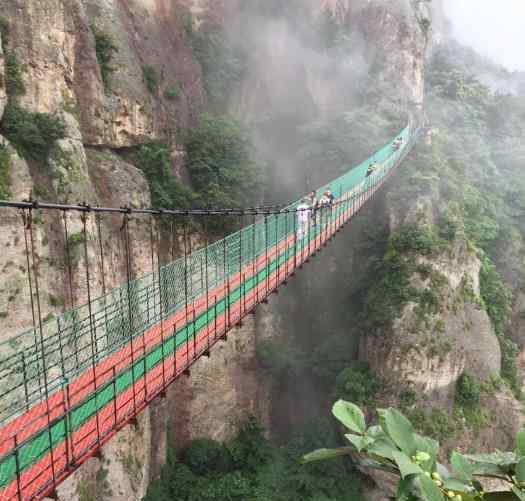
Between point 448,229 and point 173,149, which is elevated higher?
point 173,149

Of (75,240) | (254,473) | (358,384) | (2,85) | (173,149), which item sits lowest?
(254,473)

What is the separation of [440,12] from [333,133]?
16738 mm

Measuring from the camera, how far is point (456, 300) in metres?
10.6

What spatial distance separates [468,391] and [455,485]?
34.0ft

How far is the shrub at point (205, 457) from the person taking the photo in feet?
35.1

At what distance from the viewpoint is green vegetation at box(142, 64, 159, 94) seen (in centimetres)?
1071

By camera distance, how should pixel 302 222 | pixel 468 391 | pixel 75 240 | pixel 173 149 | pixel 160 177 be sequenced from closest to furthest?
pixel 75 240 → pixel 302 222 → pixel 468 391 → pixel 160 177 → pixel 173 149

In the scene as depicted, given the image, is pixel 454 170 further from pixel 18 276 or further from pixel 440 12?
pixel 440 12

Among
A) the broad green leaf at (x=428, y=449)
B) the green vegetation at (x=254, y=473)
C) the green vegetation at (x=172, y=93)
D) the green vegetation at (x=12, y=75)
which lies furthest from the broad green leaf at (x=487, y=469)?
the green vegetation at (x=172, y=93)

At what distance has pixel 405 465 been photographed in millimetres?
857

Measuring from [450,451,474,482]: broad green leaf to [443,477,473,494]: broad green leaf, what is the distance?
0.02 metres

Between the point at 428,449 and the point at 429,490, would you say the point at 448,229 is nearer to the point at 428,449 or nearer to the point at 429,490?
the point at 428,449

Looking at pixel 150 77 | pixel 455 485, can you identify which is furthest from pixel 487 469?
pixel 150 77

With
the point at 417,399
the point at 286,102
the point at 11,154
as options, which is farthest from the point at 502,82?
the point at 11,154
